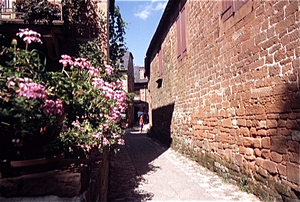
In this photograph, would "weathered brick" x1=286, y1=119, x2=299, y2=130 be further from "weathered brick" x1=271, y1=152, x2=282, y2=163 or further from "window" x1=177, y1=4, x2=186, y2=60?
"window" x1=177, y1=4, x2=186, y2=60

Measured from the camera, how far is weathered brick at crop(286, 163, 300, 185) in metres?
3.07

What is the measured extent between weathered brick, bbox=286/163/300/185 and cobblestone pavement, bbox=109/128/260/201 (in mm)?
905

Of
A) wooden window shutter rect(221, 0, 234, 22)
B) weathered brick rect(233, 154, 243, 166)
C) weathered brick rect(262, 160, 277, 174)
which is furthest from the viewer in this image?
wooden window shutter rect(221, 0, 234, 22)

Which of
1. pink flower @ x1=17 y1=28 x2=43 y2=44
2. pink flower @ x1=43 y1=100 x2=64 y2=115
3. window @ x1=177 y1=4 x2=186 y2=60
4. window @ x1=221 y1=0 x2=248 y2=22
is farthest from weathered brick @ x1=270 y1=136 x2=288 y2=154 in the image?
window @ x1=177 y1=4 x2=186 y2=60

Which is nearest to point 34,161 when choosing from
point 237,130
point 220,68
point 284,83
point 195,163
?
point 284,83

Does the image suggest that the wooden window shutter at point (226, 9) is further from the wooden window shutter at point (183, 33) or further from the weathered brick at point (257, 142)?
the wooden window shutter at point (183, 33)

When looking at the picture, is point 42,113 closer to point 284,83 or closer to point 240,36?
point 284,83

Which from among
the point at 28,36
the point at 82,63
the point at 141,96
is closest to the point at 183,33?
the point at 82,63

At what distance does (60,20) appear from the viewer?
4316mm

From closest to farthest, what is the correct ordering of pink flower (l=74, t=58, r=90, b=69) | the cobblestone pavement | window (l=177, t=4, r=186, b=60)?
pink flower (l=74, t=58, r=90, b=69) < the cobblestone pavement < window (l=177, t=4, r=186, b=60)

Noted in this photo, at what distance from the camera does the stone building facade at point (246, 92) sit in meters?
3.27

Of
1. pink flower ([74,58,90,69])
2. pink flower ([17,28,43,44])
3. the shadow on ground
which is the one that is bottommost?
the shadow on ground

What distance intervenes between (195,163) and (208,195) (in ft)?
8.67

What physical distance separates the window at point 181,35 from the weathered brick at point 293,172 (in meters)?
5.62
